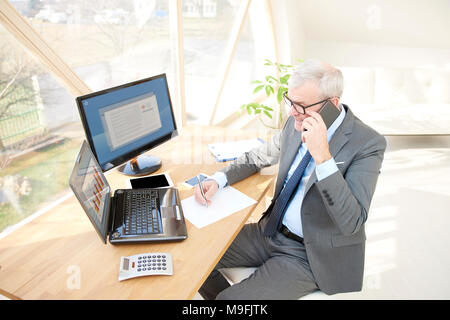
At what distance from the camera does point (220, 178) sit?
6.10 ft

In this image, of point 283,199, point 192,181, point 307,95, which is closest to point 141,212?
point 192,181

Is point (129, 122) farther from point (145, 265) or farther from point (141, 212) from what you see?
point (145, 265)

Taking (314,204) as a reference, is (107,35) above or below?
above

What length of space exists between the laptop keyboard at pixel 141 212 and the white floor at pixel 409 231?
31.9 inches

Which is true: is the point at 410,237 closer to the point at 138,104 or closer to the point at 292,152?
the point at 292,152

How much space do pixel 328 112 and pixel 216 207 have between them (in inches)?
25.1

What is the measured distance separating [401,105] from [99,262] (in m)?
4.11

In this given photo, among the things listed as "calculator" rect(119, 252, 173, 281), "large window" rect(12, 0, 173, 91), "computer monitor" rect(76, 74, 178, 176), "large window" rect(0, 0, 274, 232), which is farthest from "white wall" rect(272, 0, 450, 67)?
"calculator" rect(119, 252, 173, 281)

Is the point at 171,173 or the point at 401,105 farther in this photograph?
the point at 401,105

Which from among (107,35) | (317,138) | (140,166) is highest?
(107,35)

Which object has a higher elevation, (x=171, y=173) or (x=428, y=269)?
(x=171, y=173)

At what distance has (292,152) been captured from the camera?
1.83m
